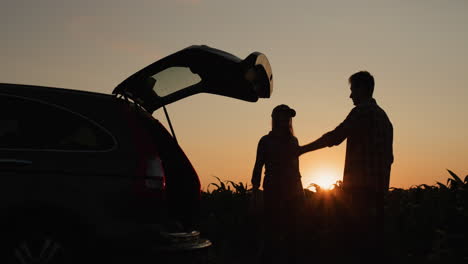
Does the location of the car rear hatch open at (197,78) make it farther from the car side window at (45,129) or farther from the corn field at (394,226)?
the corn field at (394,226)

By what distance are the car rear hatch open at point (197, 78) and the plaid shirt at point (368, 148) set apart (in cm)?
85

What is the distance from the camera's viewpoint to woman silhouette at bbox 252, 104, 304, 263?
7434 millimetres

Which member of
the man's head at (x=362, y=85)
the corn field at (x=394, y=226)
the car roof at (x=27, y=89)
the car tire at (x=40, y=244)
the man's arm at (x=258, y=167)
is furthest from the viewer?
the man's arm at (x=258, y=167)

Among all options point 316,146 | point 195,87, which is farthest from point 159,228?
point 316,146

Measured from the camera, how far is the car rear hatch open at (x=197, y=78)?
550 cm

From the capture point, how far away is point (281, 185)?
7.42 meters

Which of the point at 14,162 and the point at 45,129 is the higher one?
the point at 45,129

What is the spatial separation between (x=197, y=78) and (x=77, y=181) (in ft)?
5.06

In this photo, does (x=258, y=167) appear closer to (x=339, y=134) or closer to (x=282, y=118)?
(x=282, y=118)

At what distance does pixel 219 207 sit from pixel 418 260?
13.5 ft

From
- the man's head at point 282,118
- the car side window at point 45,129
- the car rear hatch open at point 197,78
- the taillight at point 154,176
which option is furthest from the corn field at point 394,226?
the car side window at point 45,129

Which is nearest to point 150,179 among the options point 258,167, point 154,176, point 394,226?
point 154,176

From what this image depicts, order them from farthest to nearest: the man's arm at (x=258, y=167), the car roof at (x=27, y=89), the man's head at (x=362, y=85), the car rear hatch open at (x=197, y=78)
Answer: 1. the man's arm at (x=258, y=167)
2. the man's head at (x=362, y=85)
3. the car rear hatch open at (x=197, y=78)
4. the car roof at (x=27, y=89)

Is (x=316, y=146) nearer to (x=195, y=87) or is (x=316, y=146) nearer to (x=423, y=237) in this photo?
(x=195, y=87)
